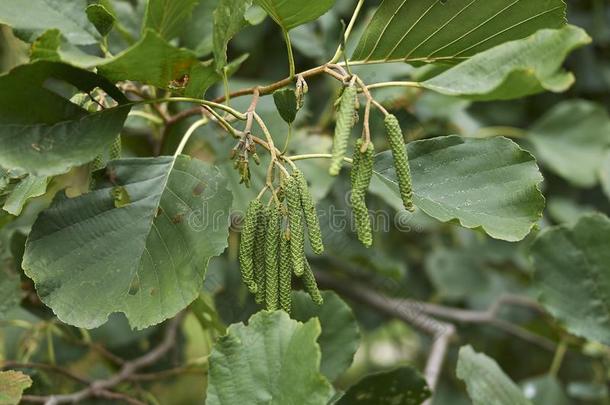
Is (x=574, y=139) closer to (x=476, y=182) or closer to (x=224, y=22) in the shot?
(x=476, y=182)

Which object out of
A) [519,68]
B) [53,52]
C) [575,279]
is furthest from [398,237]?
[53,52]

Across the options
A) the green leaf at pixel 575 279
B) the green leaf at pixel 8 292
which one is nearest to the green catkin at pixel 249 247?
the green leaf at pixel 8 292

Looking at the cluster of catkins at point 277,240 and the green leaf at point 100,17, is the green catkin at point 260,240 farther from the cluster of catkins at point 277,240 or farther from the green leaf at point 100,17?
the green leaf at point 100,17

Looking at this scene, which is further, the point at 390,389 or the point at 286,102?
the point at 390,389

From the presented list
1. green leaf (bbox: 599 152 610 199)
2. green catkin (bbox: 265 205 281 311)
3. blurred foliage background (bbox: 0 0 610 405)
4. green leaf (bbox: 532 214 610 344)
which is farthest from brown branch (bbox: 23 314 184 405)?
green leaf (bbox: 599 152 610 199)

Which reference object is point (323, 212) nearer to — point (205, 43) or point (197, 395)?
point (205, 43)
